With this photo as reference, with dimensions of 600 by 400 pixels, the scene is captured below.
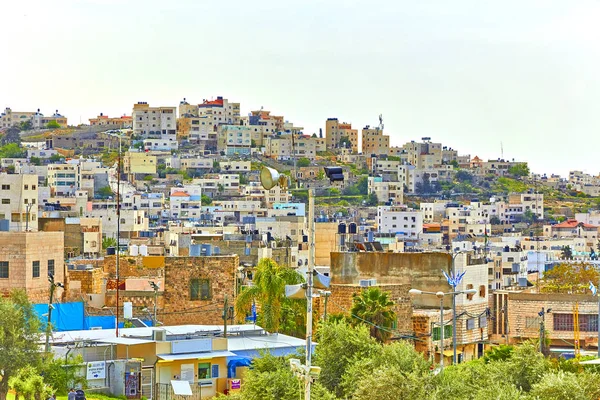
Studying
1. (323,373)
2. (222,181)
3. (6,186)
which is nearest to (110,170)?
(222,181)

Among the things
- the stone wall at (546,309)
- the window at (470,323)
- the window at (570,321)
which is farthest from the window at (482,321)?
the window at (570,321)

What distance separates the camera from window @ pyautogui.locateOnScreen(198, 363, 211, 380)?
30.7 m

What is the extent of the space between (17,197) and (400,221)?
86541mm

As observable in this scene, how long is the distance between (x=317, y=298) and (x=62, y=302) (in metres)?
6.32

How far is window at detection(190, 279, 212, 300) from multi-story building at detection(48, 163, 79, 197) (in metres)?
133

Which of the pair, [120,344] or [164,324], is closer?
[120,344]

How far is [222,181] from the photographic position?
197250mm

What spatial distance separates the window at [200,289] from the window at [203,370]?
6934 millimetres

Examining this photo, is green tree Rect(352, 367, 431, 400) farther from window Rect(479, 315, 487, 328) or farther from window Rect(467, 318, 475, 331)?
window Rect(479, 315, 487, 328)

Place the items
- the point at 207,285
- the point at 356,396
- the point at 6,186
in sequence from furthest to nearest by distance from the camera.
Answer: 1. the point at 6,186
2. the point at 207,285
3. the point at 356,396

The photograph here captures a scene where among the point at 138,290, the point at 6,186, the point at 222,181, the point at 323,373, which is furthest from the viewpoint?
the point at 222,181

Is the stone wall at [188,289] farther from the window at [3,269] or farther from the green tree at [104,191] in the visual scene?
Answer: the green tree at [104,191]

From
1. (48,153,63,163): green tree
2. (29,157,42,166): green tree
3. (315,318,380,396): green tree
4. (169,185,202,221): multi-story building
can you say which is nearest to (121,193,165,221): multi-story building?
(169,185,202,221): multi-story building

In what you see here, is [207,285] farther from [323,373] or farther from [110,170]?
[110,170]
